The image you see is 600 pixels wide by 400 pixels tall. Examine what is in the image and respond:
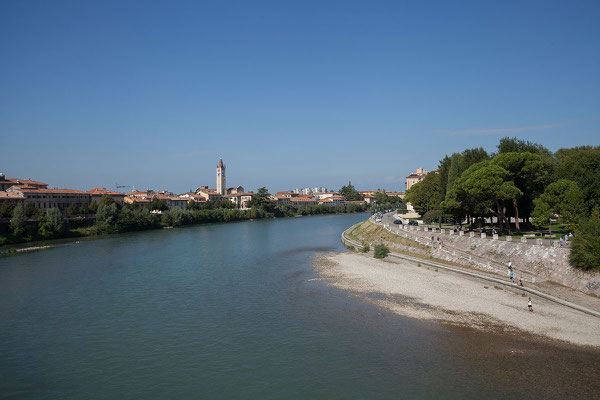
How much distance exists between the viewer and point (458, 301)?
22.5m

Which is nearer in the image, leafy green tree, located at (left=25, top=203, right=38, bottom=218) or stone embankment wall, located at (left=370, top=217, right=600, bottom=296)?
stone embankment wall, located at (left=370, top=217, right=600, bottom=296)

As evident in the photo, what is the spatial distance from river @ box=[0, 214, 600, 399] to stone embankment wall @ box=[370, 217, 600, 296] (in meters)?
8.26

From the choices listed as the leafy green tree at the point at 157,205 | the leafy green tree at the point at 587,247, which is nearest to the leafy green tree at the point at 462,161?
the leafy green tree at the point at 587,247

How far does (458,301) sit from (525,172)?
19075mm

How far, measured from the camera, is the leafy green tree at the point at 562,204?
28766 millimetres

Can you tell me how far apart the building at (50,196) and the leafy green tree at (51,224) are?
1503cm

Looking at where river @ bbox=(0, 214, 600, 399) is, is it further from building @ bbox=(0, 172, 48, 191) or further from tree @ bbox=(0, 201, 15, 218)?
building @ bbox=(0, 172, 48, 191)

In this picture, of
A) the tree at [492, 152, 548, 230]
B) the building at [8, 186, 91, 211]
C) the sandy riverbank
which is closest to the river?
the sandy riverbank

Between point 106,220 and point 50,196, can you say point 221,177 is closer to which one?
point 50,196

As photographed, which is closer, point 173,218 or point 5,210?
point 5,210

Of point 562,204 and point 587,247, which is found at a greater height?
point 562,204

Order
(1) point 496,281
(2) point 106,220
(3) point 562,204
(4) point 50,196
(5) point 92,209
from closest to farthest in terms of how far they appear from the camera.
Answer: (1) point 496,281 → (3) point 562,204 → (2) point 106,220 → (5) point 92,209 → (4) point 50,196

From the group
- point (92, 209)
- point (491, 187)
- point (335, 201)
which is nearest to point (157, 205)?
point (92, 209)

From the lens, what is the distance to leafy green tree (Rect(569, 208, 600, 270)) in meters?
21.5
